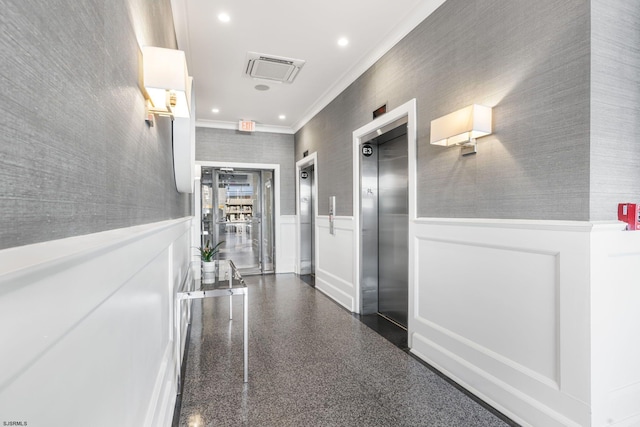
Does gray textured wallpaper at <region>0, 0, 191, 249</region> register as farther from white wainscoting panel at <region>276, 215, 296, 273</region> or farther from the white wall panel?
white wainscoting panel at <region>276, 215, 296, 273</region>

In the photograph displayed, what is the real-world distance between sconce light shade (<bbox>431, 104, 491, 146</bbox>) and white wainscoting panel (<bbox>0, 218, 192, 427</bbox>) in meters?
1.93

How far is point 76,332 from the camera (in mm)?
583

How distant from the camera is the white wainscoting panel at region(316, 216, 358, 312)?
415cm

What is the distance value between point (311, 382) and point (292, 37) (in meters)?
3.13

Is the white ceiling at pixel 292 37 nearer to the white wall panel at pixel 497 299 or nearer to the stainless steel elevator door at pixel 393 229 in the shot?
the stainless steel elevator door at pixel 393 229

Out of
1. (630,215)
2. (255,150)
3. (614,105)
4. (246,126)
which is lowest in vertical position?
(630,215)

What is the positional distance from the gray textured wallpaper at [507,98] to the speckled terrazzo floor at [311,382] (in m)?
1.25

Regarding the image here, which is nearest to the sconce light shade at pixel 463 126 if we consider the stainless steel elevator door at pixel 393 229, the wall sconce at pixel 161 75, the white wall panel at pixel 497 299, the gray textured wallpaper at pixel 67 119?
the white wall panel at pixel 497 299

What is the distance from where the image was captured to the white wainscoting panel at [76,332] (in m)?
0.36

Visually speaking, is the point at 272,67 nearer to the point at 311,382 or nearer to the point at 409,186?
the point at 409,186

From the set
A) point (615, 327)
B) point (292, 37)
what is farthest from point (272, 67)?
point (615, 327)

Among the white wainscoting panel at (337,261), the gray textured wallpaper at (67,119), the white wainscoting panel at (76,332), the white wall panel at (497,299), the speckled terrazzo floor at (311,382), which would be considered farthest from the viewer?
the white wainscoting panel at (337,261)

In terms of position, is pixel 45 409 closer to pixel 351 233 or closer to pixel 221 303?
pixel 351 233

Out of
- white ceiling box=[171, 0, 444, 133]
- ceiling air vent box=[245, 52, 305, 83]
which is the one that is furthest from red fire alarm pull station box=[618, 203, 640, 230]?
ceiling air vent box=[245, 52, 305, 83]
